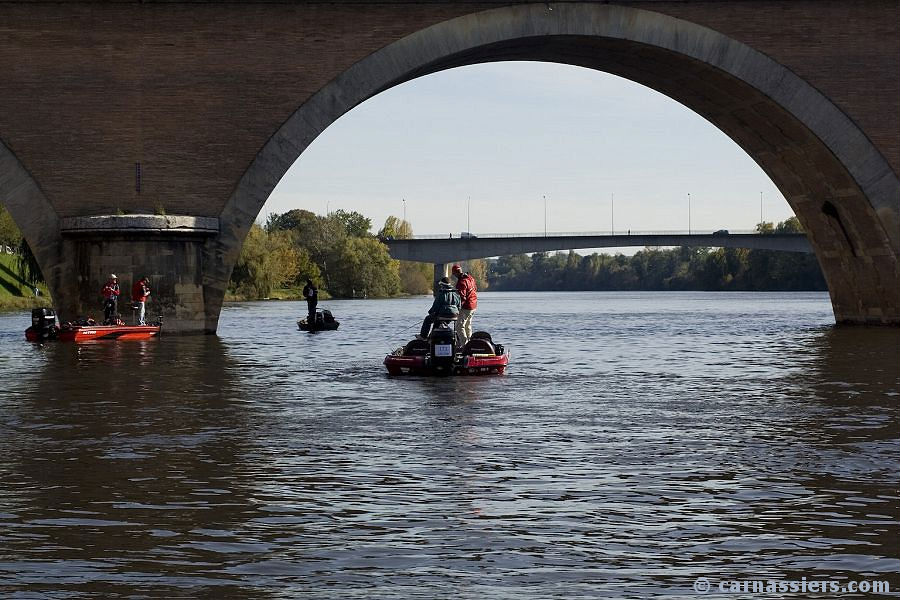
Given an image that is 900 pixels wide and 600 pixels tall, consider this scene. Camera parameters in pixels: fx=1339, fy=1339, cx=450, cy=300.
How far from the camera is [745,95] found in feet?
135

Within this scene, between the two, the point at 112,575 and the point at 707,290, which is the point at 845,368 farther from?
the point at 707,290

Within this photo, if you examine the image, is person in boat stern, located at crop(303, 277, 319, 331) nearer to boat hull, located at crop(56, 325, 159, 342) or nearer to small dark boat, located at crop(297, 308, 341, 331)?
small dark boat, located at crop(297, 308, 341, 331)

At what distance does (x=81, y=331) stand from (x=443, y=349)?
15.6 m

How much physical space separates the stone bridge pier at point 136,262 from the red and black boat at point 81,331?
2.11 ft

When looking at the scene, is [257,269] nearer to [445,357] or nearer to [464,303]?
[464,303]

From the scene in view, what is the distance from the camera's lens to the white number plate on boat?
77.2 ft

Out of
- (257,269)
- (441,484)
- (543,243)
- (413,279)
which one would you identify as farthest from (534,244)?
(441,484)

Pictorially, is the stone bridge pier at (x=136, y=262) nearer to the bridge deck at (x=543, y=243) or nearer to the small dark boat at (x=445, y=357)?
the small dark boat at (x=445, y=357)

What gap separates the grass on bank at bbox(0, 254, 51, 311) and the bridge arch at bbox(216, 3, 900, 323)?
4726 centimetres

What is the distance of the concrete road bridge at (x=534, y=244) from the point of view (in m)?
107

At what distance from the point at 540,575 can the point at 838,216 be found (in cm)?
3802

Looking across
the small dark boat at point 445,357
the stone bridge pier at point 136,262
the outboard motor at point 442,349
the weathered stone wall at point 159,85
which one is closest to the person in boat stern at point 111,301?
the stone bridge pier at point 136,262

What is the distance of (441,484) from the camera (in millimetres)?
12023

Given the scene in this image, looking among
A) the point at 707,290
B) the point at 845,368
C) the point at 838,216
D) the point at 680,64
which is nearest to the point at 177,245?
the point at 680,64
